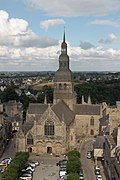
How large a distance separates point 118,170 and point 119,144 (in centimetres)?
694

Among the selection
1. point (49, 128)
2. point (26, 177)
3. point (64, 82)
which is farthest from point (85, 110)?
point (26, 177)

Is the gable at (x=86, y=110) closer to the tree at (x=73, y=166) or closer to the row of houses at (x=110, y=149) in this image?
the row of houses at (x=110, y=149)

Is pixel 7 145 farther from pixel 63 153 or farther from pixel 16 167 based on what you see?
pixel 16 167

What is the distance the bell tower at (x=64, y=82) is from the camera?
79.0 metres

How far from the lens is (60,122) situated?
67.5 metres

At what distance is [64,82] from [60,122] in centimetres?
1467

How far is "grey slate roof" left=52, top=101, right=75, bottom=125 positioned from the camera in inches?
2785

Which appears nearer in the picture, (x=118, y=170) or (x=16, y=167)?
(x=118, y=170)

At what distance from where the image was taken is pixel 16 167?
50.3 meters

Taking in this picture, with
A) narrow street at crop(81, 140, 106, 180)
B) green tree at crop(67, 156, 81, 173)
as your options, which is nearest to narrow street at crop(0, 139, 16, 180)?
narrow street at crop(81, 140, 106, 180)

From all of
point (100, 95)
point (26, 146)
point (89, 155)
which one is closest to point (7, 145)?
point (26, 146)

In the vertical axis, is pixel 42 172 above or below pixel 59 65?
below

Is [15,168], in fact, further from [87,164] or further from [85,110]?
[85,110]

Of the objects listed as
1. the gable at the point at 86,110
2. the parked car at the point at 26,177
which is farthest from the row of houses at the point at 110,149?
the parked car at the point at 26,177
